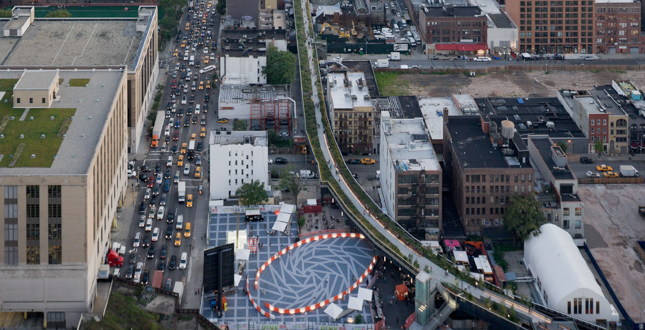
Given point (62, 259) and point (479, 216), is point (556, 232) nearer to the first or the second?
point (479, 216)

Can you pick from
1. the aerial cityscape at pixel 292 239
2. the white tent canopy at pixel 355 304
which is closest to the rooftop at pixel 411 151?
the aerial cityscape at pixel 292 239

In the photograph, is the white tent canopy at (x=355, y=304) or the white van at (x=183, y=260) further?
the white van at (x=183, y=260)

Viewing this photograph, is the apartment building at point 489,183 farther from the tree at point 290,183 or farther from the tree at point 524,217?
the tree at point 290,183

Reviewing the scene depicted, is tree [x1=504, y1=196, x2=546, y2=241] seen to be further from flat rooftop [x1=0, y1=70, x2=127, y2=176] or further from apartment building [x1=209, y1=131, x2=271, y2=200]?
flat rooftop [x1=0, y1=70, x2=127, y2=176]

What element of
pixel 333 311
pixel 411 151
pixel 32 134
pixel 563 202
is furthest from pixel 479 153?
pixel 32 134

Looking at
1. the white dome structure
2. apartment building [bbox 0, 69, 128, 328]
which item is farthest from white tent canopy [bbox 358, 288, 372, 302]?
apartment building [bbox 0, 69, 128, 328]

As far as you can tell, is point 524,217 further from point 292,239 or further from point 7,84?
point 7,84
